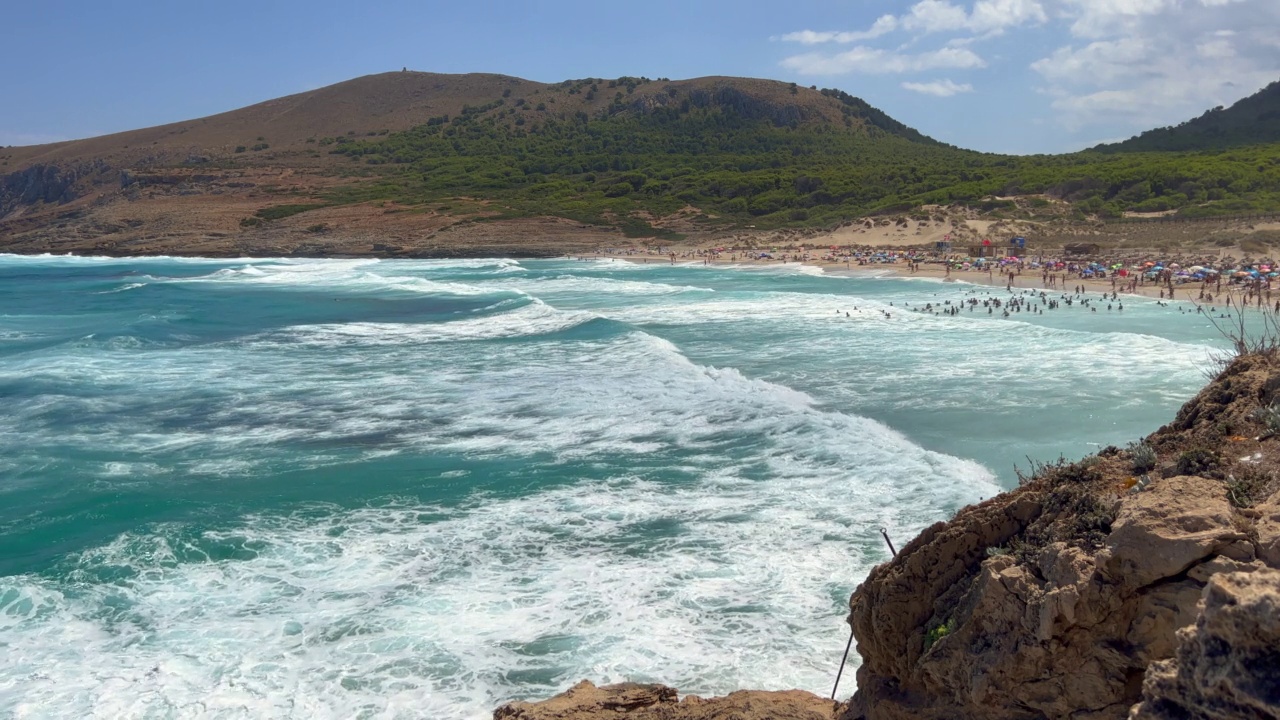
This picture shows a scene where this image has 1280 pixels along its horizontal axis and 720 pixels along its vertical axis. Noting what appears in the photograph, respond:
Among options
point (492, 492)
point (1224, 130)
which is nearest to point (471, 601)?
point (492, 492)

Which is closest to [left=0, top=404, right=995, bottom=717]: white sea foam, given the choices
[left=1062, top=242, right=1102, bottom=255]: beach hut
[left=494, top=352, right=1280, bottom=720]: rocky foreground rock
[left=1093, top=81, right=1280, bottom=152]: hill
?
[left=494, top=352, right=1280, bottom=720]: rocky foreground rock

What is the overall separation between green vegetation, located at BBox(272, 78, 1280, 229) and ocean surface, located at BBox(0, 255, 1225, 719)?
40883 mm

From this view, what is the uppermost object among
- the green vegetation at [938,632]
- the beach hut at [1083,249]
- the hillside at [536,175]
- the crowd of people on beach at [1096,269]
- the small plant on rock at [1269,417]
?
the hillside at [536,175]

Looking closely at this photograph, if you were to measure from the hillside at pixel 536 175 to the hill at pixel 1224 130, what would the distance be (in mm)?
13324

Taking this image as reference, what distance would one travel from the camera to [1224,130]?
9919 centimetres

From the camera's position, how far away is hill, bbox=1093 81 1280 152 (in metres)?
93.1

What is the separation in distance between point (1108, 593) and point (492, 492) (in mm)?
9356

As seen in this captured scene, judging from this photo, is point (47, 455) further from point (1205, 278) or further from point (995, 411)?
point (1205, 278)

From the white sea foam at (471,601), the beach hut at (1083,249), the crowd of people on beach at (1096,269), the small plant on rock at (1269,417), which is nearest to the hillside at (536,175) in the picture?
the crowd of people on beach at (1096,269)

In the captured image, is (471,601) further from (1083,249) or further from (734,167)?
(734,167)

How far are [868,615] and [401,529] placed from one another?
7.15 m

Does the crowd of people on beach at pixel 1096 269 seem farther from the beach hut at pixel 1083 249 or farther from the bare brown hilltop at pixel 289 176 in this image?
the bare brown hilltop at pixel 289 176

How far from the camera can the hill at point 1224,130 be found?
3666 inches

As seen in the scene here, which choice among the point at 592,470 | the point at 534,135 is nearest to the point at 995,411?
the point at 592,470
